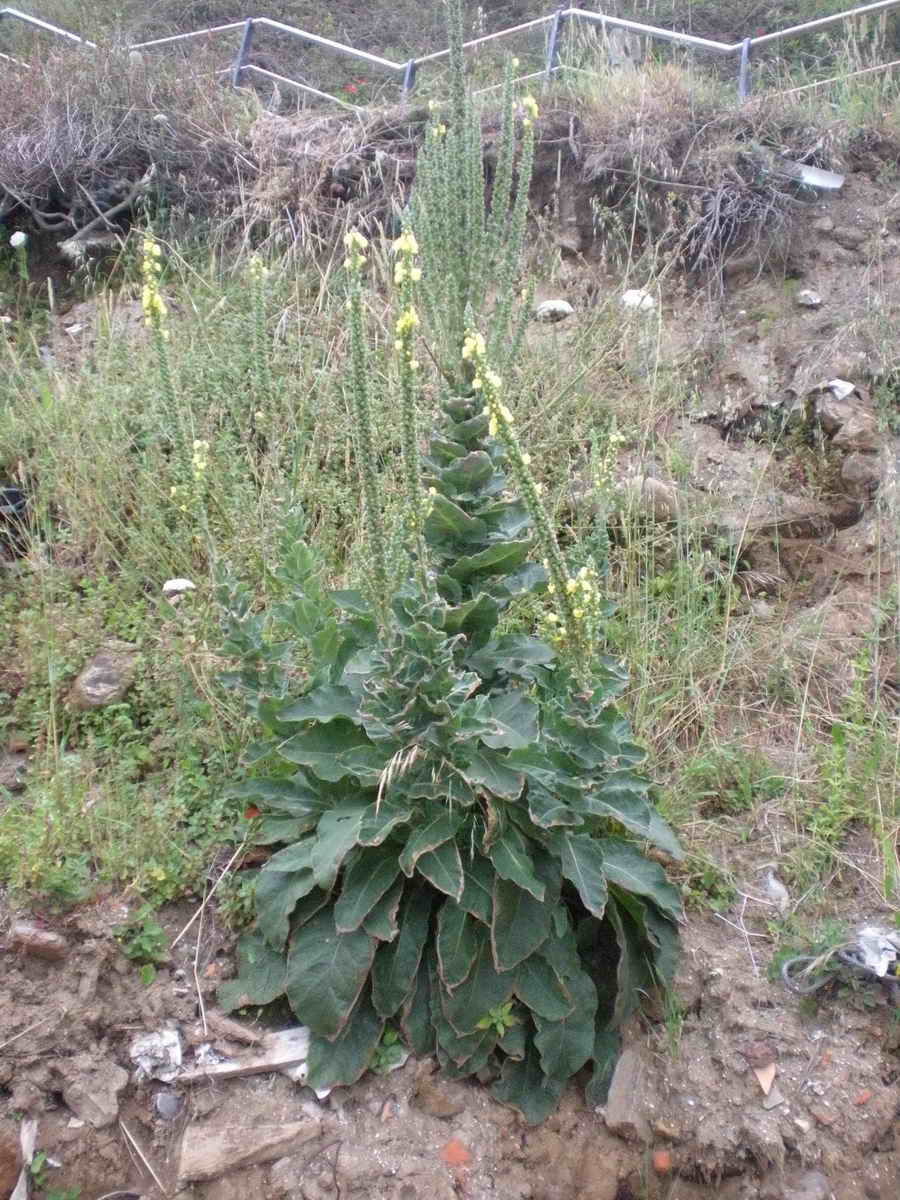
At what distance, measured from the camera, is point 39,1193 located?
2172 mm

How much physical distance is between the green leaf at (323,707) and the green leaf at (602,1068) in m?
1.02

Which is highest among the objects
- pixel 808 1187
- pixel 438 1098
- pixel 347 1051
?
pixel 347 1051

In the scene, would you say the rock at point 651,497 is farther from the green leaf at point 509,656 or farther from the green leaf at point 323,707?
the green leaf at point 323,707

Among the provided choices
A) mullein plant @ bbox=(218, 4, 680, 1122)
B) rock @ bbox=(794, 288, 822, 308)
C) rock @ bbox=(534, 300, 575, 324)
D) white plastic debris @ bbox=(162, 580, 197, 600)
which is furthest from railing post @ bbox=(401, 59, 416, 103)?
mullein plant @ bbox=(218, 4, 680, 1122)

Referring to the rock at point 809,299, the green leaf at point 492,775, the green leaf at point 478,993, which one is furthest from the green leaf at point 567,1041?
the rock at point 809,299

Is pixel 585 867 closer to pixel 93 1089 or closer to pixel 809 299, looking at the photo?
pixel 93 1089

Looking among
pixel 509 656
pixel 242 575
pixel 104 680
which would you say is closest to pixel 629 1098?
pixel 509 656

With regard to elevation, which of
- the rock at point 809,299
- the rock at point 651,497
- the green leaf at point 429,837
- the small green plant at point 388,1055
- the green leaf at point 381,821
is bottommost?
the small green plant at point 388,1055

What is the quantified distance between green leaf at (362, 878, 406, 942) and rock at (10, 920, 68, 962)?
851 millimetres

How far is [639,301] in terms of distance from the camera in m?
5.09

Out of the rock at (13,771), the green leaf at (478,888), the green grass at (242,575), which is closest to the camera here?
the green leaf at (478,888)

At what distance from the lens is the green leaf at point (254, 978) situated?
2406 millimetres

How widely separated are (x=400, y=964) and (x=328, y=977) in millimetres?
178

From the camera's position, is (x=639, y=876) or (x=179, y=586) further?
(x=179, y=586)
